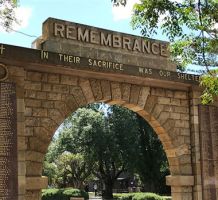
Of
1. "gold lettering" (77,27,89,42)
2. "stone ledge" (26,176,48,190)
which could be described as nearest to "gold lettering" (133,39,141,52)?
"gold lettering" (77,27,89,42)

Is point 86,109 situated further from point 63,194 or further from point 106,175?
point 63,194

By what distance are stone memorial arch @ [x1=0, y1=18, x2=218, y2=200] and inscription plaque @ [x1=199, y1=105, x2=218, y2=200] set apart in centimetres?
3

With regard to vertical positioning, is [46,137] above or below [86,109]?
below

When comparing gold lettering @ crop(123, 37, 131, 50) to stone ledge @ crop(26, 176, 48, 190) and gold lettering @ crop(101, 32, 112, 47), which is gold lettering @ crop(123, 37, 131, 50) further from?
stone ledge @ crop(26, 176, 48, 190)

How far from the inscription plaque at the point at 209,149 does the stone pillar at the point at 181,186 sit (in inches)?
14.6

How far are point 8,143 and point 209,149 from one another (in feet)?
18.6

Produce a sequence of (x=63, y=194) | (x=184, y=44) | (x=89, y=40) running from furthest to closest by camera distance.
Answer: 1. (x=63, y=194)
2. (x=89, y=40)
3. (x=184, y=44)

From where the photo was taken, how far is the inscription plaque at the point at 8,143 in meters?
8.62

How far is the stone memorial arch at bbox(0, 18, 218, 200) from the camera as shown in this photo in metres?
9.03

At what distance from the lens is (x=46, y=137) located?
9523mm

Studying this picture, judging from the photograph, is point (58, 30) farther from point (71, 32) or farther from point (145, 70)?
point (145, 70)

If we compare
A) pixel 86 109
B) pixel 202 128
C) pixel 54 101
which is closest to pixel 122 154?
pixel 86 109

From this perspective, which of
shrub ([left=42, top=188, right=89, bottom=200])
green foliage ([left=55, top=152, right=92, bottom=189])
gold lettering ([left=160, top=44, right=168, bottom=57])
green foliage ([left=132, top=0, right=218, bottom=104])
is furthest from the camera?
green foliage ([left=55, top=152, right=92, bottom=189])

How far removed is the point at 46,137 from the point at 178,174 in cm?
387
